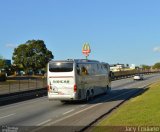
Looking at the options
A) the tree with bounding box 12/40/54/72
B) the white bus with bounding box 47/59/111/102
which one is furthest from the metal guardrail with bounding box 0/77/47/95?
the tree with bounding box 12/40/54/72

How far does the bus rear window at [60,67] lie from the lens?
92.7 feet

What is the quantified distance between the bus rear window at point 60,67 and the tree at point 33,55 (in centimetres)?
11186

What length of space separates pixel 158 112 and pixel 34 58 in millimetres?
126211

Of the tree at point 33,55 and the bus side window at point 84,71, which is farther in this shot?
the tree at point 33,55

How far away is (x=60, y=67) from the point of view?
94.0 feet

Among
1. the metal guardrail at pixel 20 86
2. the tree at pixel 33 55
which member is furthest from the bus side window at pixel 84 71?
the tree at pixel 33 55

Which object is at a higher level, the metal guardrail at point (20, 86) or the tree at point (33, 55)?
the tree at point (33, 55)

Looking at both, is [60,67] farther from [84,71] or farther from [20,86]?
[20,86]

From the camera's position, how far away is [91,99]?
32.2 metres

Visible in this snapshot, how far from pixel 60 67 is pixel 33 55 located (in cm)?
11639

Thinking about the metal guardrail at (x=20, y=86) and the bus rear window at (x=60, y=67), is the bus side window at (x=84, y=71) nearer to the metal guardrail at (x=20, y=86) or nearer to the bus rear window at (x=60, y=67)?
the bus rear window at (x=60, y=67)

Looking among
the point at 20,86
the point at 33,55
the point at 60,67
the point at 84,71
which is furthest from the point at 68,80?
the point at 33,55

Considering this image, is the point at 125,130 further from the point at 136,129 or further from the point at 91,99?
the point at 91,99

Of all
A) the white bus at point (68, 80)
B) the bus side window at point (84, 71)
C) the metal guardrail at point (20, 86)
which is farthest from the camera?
the metal guardrail at point (20, 86)
